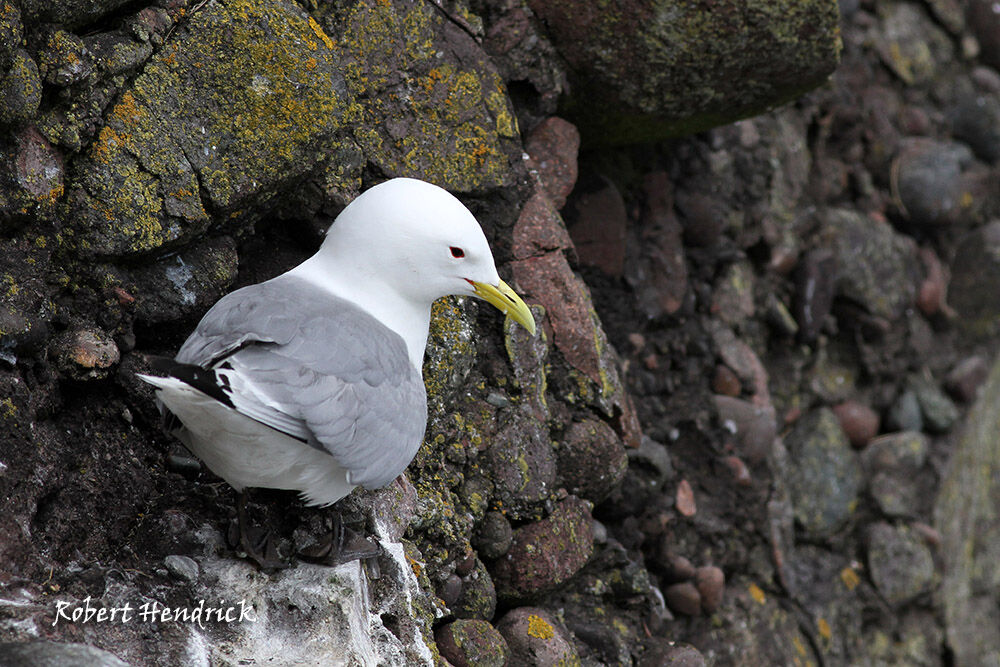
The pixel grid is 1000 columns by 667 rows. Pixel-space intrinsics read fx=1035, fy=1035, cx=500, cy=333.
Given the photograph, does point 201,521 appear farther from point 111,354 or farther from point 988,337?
point 988,337

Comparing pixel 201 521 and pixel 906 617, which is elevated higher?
pixel 201 521

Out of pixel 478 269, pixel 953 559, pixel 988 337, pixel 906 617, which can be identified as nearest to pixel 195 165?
pixel 478 269

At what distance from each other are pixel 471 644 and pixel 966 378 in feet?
13.5

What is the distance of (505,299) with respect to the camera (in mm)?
2922

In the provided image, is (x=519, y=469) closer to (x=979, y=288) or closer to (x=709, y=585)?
(x=709, y=585)

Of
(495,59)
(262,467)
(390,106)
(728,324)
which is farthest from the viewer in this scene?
(728,324)

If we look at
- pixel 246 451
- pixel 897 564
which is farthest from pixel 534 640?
pixel 897 564

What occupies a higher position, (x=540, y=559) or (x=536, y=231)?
(x=536, y=231)

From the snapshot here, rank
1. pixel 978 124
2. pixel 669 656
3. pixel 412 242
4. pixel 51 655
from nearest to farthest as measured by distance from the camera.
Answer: pixel 51 655 < pixel 412 242 < pixel 669 656 < pixel 978 124

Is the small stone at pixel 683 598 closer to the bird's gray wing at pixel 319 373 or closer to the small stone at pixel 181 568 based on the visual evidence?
the bird's gray wing at pixel 319 373

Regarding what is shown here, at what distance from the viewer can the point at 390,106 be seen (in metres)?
3.45

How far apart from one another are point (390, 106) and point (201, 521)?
151cm

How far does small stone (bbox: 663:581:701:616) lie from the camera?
13.2 feet

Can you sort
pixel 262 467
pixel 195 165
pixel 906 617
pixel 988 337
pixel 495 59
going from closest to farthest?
pixel 262 467
pixel 195 165
pixel 495 59
pixel 906 617
pixel 988 337
